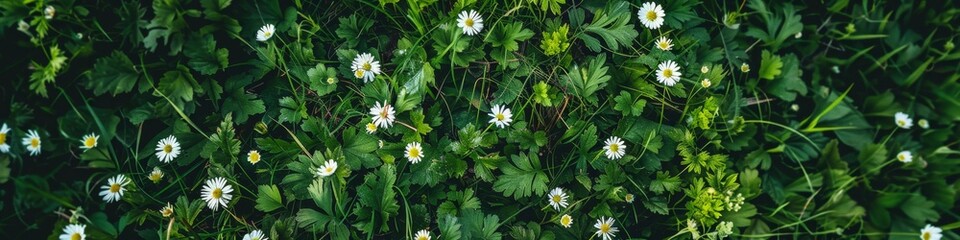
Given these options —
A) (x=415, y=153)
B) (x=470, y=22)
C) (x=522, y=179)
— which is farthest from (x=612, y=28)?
(x=415, y=153)

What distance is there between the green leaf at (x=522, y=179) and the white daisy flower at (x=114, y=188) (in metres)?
1.24

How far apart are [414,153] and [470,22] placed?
0.50 metres

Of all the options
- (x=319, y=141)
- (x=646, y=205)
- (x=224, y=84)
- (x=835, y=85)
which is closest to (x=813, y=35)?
(x=835, y=85)

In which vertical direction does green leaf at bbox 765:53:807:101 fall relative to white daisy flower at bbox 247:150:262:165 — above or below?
above

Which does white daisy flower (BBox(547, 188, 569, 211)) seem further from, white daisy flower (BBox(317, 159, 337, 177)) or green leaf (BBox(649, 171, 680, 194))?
white daisy flower (BBox(317, 159, 337, 177))

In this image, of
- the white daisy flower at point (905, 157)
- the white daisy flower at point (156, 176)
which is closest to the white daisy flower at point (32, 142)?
the white daisy flower at point (156, 176)

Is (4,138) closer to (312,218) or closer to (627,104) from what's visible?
(312,218)

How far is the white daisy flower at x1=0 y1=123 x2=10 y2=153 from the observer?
1828 mm

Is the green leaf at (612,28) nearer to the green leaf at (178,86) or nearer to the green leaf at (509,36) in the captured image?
the green leaf at (509,36)

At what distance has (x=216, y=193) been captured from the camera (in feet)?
6.29

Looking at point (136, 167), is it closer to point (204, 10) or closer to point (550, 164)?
point (204, 10)

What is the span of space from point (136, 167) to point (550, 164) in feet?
4.71

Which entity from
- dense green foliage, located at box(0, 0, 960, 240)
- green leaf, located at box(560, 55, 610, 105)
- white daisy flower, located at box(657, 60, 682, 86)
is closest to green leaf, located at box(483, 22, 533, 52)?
dense green foliage, located at box(0, 0, 960, 240)

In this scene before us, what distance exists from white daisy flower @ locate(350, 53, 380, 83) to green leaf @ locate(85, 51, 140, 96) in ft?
2.36
